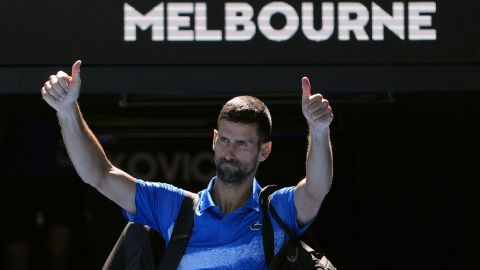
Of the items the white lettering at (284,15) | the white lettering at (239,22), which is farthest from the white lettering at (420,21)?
the white lettering at (239,22)

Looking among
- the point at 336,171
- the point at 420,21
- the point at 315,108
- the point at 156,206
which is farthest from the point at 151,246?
the point at 336,171

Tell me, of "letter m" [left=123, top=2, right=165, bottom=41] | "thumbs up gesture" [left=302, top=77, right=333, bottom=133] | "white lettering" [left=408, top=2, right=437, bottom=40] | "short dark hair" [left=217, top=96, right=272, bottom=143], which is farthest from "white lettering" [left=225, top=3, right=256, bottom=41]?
"thumbs up gesture" [left=302, top=77, right=333, bottom=133]

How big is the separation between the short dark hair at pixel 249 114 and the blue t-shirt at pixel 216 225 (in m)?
0.25

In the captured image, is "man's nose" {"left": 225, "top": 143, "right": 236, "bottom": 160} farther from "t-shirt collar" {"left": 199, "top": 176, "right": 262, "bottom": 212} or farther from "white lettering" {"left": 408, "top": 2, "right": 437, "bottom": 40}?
"white lettering" {"left": 408, "top": 2, "right": 437, "bottom": 40}

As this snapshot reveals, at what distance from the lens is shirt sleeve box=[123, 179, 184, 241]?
3977 mm

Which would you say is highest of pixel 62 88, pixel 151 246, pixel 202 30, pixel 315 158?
pixel 202 30

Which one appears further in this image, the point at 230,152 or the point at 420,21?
the point at 420,21

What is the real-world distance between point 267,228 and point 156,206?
462mm

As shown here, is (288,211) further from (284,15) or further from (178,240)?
(284,15)

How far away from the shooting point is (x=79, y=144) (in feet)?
12.8

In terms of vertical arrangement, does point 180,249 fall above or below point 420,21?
below

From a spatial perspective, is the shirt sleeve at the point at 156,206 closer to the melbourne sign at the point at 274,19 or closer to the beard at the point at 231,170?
the beard at the point at 231,170
